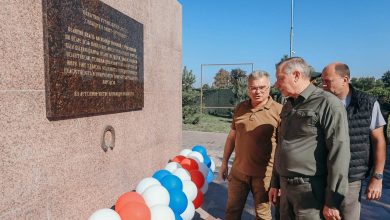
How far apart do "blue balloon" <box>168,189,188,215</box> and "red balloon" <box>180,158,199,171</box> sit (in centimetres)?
97

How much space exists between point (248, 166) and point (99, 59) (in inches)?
68.7

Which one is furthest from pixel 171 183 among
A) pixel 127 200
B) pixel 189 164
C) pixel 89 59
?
pixel 89 59

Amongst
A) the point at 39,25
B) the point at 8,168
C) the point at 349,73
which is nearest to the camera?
the point at 8,168

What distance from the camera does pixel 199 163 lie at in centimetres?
430

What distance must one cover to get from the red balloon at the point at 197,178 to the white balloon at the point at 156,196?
0.88m

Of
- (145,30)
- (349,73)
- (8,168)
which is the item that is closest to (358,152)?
(349,73)

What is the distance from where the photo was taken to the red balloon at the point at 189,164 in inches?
164

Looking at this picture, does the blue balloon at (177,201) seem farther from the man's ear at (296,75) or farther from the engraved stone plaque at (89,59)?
the man's ear at (296,75)

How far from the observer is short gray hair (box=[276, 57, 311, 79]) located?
2.20 metres

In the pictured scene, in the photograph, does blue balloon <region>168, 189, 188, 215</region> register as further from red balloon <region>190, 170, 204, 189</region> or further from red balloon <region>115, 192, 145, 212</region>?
red balloon <region>190, 170, 204, 189</region>

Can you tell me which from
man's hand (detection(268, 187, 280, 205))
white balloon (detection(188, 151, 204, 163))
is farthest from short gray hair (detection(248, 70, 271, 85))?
white balloon (detection(188, 151, 204, 163))

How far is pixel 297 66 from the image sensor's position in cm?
220

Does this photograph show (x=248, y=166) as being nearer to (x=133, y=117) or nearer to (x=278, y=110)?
(x=278, y=110)

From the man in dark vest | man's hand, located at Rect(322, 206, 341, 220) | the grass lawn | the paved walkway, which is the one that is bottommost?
the grass lawn
